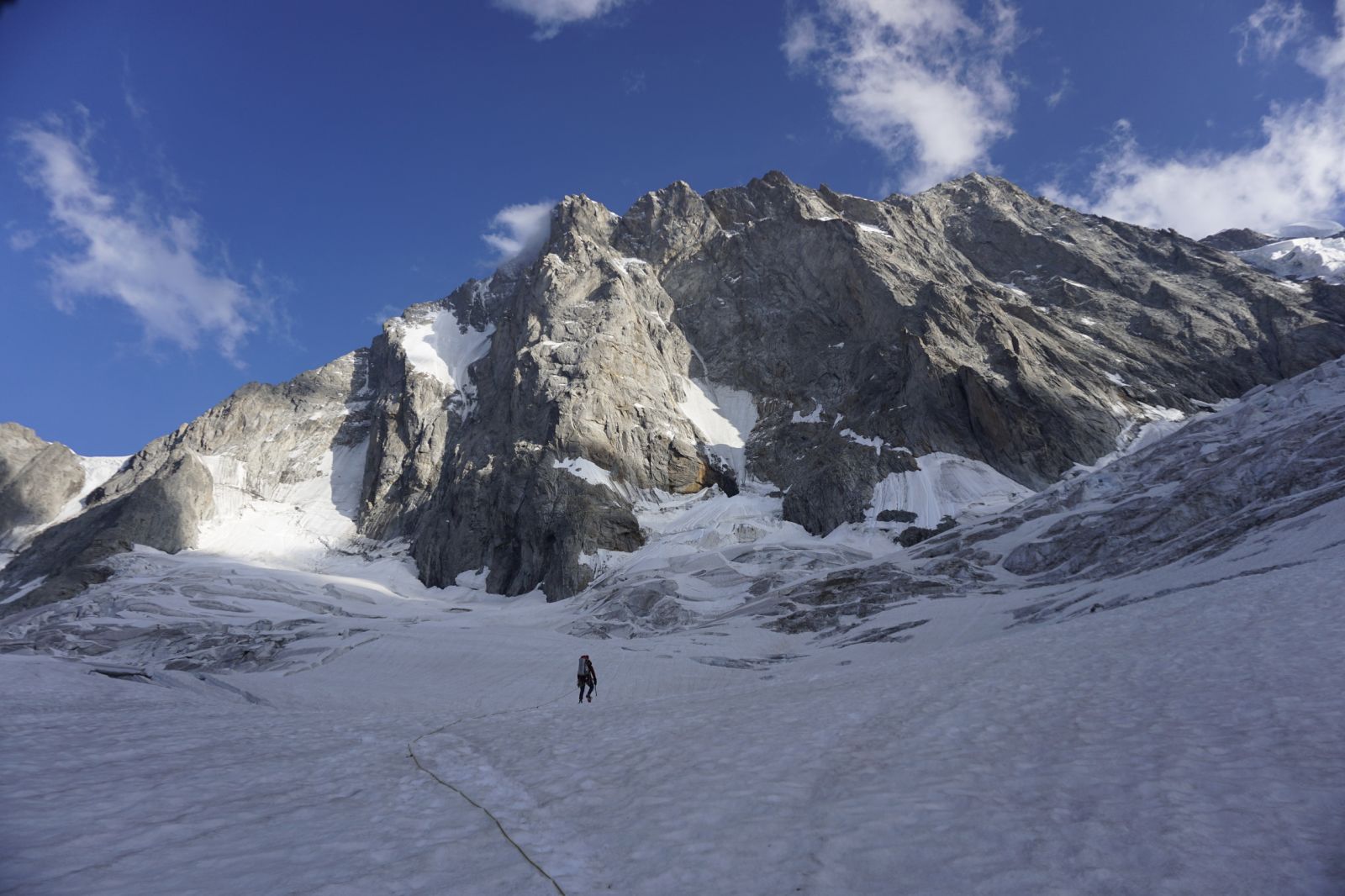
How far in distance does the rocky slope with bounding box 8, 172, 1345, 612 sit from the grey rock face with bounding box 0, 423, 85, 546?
1.46 meters

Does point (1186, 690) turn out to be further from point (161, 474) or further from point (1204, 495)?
point (161, 474)

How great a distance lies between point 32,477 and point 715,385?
12812cm

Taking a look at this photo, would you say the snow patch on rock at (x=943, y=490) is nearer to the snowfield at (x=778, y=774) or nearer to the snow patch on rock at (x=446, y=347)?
the snowfield at (x=778, y=774)

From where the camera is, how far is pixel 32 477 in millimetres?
126812

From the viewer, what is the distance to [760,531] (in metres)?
91.5

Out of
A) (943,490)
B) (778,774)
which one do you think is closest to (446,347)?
(943,490)

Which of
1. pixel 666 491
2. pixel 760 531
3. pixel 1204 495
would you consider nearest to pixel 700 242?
pixel 666 491

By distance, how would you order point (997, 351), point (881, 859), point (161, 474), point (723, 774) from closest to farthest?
1. point (881, 859)
2. point (723, 774)
3. point (997, 351)
4. point (161, 474)

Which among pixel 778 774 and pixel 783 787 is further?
pixel 778 774

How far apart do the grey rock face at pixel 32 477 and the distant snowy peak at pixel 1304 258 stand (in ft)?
782

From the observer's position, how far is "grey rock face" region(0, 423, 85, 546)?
12238cm

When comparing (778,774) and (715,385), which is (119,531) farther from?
(778,774)

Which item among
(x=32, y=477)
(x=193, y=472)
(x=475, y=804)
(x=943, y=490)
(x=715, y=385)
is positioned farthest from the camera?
(x=715, y=385)

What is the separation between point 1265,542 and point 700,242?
136 metres
